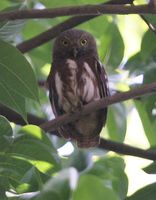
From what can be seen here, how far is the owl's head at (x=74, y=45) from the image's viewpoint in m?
3.30

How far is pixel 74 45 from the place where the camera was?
3379 millimetres

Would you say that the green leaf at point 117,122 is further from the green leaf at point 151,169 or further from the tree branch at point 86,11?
the tree branch at point 86,11

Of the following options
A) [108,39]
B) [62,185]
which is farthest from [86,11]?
[108,39]

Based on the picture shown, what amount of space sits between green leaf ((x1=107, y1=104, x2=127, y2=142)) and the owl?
0.12 feet

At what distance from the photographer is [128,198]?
6.35 feet

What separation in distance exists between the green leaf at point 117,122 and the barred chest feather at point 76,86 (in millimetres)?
134

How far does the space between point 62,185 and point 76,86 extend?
2.02m

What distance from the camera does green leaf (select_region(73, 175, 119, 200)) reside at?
1.02m

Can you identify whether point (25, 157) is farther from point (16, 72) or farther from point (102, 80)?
point (102, 80)

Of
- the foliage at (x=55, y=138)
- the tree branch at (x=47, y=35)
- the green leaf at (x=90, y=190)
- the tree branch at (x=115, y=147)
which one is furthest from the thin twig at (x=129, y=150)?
the green leaf at (x=90, y=190)

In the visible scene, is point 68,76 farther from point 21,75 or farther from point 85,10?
point 85,10

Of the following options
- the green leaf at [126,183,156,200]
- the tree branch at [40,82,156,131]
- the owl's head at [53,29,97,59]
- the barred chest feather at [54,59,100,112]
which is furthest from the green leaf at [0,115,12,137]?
the owl's head at [53,29,97,59]

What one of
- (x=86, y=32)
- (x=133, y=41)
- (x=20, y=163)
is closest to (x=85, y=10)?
(x=20, y=163)

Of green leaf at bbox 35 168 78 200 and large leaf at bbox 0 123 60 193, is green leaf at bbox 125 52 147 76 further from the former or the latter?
green leaf at bbox 35 168 78 200
